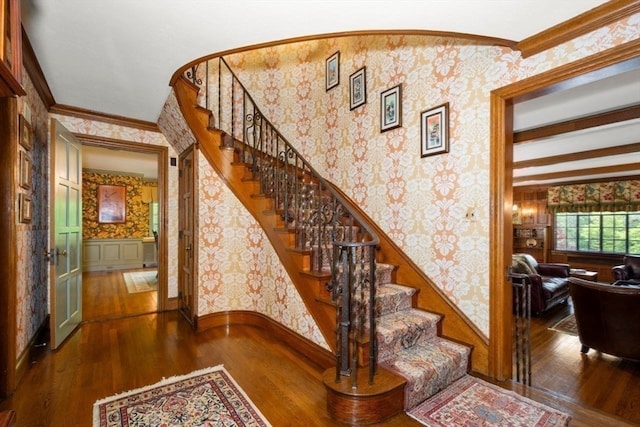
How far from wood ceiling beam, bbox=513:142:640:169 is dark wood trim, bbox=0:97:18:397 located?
24.2 feet

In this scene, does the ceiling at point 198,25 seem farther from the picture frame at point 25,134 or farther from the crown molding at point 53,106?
the picture frame at point 25,134

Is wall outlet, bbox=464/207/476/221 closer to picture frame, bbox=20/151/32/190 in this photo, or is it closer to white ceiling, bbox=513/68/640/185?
white ceiling, bbox=513/68/640/185

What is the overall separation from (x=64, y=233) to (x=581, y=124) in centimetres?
584

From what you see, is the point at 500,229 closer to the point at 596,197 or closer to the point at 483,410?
the point at 483,410

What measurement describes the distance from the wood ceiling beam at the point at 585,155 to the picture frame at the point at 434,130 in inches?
170

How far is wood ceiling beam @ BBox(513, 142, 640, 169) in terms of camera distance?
477 centimetres

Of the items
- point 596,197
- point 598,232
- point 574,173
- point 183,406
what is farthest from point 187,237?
point 598,232

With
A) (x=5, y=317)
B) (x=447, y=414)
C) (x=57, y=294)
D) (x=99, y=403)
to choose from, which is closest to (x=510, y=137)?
(x=447, y=414)

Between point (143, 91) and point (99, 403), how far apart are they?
264cm

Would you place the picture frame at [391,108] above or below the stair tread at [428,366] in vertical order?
above

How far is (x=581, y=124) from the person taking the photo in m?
3.55

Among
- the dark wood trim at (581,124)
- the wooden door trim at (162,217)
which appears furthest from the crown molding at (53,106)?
the dark wood trim at (581,124)

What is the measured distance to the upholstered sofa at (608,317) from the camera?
9.62 ft

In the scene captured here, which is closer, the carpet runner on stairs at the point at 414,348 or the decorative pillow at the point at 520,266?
the carpet runner on stairs at the point at 414,348
